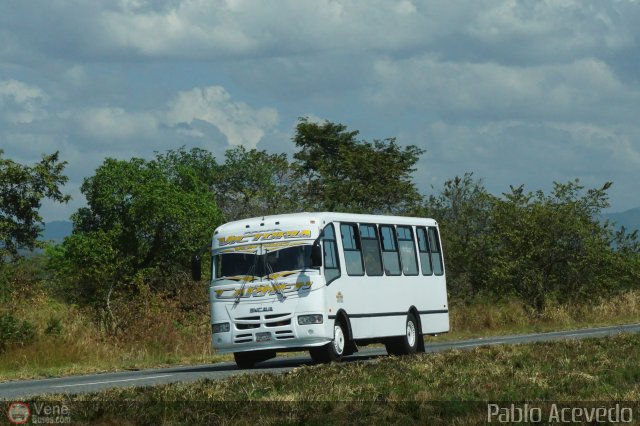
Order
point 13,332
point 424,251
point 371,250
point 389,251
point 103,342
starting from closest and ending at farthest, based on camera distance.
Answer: point 371,250 < point 389,251 < point 13,332 < point 424,251 < point 103,342

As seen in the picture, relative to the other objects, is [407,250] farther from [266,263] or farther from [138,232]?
[138,232]

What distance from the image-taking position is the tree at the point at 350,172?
63.0 metres

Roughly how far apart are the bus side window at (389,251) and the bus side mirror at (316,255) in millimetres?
3113

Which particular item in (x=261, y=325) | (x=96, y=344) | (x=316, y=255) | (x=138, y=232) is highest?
(x=138, y=232)

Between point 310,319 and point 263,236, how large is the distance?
77.9 inches

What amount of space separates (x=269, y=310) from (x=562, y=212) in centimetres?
2217

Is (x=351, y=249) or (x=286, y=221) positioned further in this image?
(x=351, y=249)

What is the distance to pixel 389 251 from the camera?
26.6 m

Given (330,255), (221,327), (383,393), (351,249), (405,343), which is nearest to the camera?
(383,393)

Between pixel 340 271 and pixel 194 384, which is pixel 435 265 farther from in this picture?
pixel 194 384

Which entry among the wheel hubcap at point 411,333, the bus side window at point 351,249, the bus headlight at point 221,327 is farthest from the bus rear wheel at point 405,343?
the bus headlight at point 221,327

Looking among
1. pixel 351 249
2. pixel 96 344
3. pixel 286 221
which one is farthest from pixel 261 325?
pixel 96 344

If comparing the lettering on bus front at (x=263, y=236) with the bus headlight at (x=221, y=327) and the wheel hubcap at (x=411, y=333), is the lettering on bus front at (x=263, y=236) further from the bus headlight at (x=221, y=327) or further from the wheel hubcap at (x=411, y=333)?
the wheel hubcap at (x=411, y=333)

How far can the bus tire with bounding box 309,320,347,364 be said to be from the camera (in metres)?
23.2
